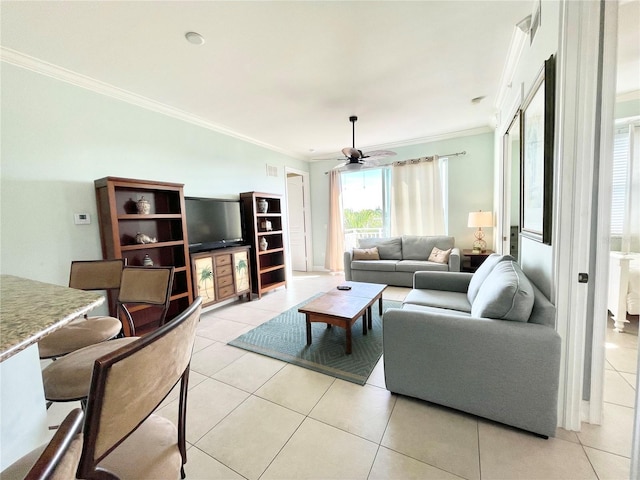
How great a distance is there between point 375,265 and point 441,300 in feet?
6.71

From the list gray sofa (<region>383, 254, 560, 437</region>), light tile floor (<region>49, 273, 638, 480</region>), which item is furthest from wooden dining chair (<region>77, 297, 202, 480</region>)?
gray sofa (<region>383, 254, 560, 437</region>)

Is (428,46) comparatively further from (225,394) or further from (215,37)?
(225,394)

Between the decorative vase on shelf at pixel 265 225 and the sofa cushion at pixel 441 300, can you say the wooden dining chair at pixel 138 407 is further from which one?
the decorative vase on shelf at pixel 265 225

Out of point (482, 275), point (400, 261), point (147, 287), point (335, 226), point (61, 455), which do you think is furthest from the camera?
point (335, 226)

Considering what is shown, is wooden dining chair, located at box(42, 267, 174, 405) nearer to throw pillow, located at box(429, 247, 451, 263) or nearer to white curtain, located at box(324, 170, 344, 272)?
throw pillow, located at box(429, 247, 451, 263)

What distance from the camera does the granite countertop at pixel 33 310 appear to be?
1.97 ft

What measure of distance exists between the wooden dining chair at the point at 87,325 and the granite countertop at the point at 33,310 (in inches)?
12.8

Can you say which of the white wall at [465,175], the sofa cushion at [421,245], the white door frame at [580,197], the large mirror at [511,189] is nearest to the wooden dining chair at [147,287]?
the white door frame at [580,197]

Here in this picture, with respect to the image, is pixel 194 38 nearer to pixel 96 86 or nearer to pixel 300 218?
pixel 96 86

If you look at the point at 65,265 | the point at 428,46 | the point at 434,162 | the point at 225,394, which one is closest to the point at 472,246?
the point at 434,162

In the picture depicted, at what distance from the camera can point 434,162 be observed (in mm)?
4699

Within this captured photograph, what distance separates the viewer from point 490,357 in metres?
1.44

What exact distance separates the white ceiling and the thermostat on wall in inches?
51.3

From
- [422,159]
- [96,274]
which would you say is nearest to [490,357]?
[96,274]
